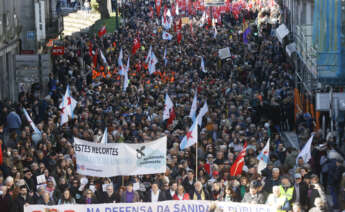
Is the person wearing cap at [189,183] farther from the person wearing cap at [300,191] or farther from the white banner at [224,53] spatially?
the white banner at [224,53]

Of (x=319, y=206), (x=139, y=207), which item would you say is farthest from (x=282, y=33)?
(x=319, y=206)

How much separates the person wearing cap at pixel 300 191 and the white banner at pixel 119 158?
96.2 inches

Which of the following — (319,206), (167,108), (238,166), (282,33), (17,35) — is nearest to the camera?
(319,206)

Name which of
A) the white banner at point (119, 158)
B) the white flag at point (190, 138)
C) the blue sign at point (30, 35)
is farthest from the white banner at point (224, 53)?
the white banner at point (119, 158)

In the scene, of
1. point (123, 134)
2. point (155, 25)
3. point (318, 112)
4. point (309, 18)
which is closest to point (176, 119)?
point (123, 134)

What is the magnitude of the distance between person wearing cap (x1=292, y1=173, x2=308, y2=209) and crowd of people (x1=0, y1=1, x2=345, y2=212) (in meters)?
0.02

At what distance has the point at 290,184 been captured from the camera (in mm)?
16672

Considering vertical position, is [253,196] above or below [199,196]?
above

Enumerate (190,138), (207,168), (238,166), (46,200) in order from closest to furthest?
1. (46,200)
2. (238,166)
3. (207,168)
4. (190,138)

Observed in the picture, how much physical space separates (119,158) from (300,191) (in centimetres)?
332

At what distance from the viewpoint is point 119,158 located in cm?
1764

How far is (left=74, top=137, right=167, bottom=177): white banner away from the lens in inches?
692

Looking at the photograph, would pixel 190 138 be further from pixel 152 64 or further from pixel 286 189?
pixel 152 64

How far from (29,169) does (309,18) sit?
19.6 metres
